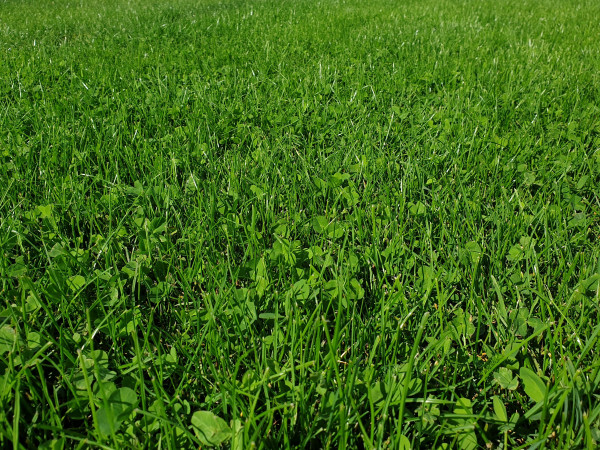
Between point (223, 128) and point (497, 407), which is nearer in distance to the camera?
point (497, 407)

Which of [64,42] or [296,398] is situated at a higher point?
[64,42]

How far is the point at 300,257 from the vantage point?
60.9 inches

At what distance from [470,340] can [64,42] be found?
19.1ft

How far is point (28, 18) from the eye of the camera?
7305 millimetres

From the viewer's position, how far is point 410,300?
1387mm

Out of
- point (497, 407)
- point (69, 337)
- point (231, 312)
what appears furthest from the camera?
point (231, 312)

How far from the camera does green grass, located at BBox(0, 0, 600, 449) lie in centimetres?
101

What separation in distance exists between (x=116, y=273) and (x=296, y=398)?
71 centimetres

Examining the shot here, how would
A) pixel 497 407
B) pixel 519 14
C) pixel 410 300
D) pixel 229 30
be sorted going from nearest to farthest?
pixel 497 407 < pixel 410 300 < pixel 229 30 < pixel 519 14

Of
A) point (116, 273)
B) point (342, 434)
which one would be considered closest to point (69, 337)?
point (116, 273)

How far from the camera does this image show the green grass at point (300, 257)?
1008 millimetres

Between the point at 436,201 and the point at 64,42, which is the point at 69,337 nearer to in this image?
the point at 436,201

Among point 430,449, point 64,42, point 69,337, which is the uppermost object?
point 64,42

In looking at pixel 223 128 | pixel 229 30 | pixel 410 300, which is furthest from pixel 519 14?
pixel 410 300
